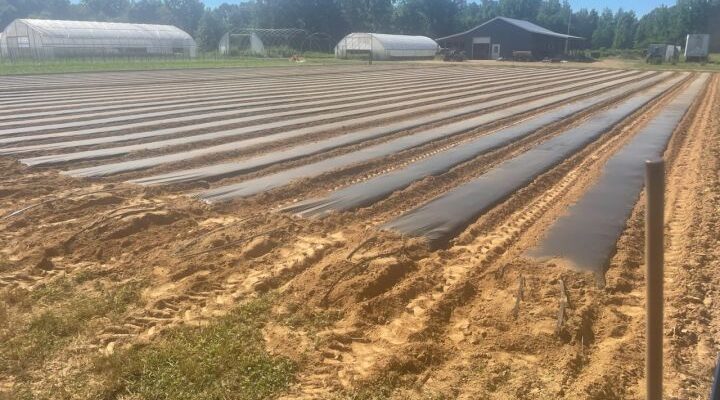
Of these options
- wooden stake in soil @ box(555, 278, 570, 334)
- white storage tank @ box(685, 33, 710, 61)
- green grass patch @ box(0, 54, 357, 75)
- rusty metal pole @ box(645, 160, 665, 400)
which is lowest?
wooden stake in soil @ box(555, 278, 570, 334)

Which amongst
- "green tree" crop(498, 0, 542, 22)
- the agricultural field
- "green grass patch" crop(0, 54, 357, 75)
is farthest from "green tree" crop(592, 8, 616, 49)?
the agricultural field

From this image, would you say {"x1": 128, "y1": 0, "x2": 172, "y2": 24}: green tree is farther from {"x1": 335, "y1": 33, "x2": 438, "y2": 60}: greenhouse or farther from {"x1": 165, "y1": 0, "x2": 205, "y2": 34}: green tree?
{"x1": 335, "y1": 33, "x2": 438, "y2": 60}: greenhouse

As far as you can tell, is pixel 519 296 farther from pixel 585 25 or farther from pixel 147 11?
pixel 147 11

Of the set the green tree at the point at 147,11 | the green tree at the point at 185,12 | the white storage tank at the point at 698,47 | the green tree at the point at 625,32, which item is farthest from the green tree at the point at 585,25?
the green tree at the point at 147,11

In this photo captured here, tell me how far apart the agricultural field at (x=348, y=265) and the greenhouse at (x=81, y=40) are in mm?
35662

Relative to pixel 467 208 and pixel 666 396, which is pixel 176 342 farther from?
pixel 467 208

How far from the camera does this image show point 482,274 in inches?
189

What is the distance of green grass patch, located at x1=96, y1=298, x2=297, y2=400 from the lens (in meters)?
3.18

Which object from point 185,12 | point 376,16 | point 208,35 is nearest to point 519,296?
point 208,35

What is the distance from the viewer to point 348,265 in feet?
16.1

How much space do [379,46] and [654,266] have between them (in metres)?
54.2

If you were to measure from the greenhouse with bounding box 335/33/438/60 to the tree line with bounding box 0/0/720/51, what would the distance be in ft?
67.7

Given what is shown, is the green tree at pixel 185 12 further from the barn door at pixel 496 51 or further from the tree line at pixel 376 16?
the barn door at pixel 496 51

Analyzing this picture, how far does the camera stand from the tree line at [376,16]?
242ft
